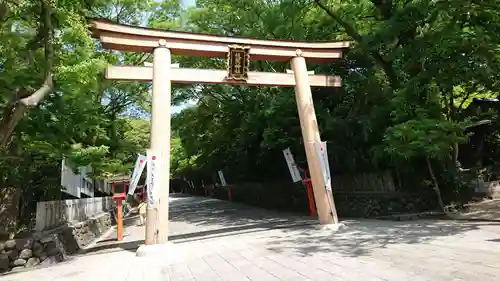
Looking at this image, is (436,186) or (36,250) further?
(436,186)

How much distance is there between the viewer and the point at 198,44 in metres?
10.8

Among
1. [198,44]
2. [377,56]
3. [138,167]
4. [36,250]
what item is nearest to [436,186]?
[377,56]

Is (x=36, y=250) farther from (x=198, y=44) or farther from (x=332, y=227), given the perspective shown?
(x=332, y=227)

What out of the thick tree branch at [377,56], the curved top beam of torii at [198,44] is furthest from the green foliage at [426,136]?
the curved top beam of torii at [198,44]

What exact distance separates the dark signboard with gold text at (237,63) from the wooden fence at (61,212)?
645 centimetres

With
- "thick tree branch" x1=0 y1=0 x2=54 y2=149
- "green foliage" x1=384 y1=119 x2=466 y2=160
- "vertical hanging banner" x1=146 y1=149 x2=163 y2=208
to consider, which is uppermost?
"thick tree branch" x1=0 y1=0 x2=54 y2=149

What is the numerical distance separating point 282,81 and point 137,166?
5.38 m

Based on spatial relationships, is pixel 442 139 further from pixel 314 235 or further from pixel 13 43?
pixel 13 43

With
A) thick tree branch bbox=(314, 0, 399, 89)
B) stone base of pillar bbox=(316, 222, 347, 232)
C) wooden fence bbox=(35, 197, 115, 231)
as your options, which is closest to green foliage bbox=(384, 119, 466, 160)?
stone base of pillar bbox=(316, 222, 347, 232)

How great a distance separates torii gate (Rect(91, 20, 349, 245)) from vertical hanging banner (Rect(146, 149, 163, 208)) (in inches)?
3.2

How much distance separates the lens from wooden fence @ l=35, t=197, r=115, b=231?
9570 mm

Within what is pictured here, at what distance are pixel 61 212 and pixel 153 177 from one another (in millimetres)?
4187

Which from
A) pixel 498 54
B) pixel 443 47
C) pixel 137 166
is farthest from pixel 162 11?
pixel 498 54

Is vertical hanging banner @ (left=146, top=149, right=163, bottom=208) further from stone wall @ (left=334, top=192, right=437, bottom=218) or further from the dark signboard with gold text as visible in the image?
stone wall @ (left=334, top=192, right=437, bottom=218)
